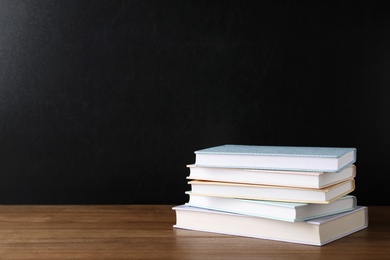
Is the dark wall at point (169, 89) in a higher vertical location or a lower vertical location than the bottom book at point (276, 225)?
higher

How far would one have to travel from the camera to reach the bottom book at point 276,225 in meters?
1.31

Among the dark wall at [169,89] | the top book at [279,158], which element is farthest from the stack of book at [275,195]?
the dark wall at [169,89]

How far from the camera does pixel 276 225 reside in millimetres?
1348

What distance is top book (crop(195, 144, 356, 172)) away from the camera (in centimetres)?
134

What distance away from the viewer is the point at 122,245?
52.2 inches

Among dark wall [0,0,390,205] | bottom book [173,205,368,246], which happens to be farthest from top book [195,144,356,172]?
dark wall [0,0,390,205]

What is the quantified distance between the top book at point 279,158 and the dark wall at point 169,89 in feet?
1.05

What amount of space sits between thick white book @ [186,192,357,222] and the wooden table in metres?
0.05

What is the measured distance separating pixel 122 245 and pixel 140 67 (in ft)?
2.06

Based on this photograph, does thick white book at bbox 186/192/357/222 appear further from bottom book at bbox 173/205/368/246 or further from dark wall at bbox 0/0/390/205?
dark wall at bbox 0/0/390/205

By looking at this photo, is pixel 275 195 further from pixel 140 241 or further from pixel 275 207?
pixel 140 241

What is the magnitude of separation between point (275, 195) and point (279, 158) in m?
0.08

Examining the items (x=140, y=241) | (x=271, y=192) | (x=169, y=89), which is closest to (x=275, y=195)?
(x=271, y=192)

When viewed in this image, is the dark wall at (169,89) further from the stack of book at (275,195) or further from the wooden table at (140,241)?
the stack of book at (275,195)
